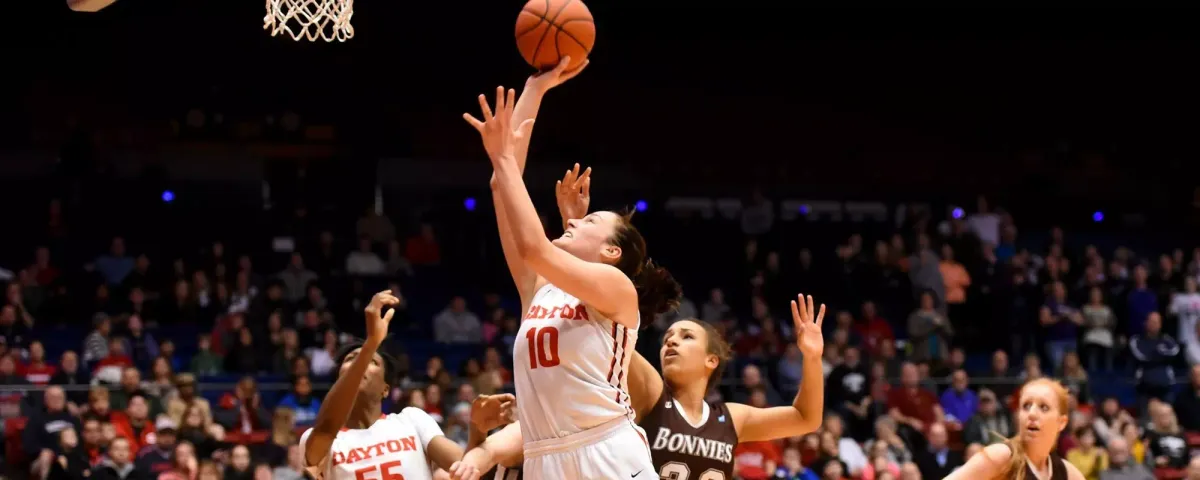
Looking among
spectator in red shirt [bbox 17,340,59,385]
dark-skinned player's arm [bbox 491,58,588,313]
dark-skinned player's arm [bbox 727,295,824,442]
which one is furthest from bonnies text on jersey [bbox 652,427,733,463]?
spectator in red shirt [bbox 17,340,59,385]

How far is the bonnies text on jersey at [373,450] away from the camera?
4.98 metres

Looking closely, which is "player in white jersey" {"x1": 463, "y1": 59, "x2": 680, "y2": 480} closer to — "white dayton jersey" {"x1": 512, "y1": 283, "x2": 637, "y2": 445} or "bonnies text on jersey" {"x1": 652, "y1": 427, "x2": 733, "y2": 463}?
"white dayton jersey" {"x1": 512, "y1": 283, "x2": 637, "y2": 445}

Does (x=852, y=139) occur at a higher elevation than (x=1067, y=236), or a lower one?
higher

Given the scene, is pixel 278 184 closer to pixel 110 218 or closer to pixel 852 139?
pixel 110 218

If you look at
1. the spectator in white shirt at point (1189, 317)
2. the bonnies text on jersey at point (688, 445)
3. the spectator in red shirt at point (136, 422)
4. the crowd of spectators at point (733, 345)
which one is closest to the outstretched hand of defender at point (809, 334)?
the bonnies text on jersey at point (688, 445)

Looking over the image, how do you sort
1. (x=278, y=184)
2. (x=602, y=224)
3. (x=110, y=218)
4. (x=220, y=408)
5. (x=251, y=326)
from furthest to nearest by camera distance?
(x=278, y=184) < (x=110, y=218) < (x=251, y=326) < (x=220, y=408) < (x=602, y=224)

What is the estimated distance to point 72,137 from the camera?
54.2 ft

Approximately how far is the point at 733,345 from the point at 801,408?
8248 mm

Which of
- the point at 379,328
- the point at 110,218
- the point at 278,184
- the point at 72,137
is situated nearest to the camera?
the point at 379,328

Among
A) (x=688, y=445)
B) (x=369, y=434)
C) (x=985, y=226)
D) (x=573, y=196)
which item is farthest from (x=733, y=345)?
(x=573, y=196)

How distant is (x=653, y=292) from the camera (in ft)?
→ 15.1

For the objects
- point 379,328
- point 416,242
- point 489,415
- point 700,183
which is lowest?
point 489,415

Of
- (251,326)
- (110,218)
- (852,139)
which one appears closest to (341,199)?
(110,218)

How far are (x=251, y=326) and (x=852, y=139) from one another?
10520mm
